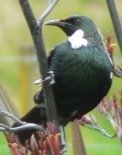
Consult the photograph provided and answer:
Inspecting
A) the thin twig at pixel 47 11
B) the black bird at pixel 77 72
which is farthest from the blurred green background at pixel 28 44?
the thin twig at pixel 47 11

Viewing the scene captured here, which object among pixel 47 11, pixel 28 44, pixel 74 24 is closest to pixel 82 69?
pixel 74 24

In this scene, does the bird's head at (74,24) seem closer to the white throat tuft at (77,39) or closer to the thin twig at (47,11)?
the white throat tuft at (77,39)

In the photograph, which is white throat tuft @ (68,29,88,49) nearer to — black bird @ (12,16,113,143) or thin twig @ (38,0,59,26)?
black bird @ (12,16,113,143)

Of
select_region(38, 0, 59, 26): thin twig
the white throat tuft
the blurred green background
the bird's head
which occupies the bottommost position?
the blurred green background

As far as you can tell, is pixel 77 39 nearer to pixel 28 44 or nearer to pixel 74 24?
pixel 74 24

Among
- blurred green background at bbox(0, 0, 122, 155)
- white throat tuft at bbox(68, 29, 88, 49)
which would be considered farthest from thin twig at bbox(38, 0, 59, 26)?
blurred green background at bbox(0, 0, 122, 155)

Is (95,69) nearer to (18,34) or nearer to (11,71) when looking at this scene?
(11,71)

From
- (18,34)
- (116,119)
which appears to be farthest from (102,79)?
(18,34)
